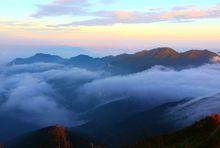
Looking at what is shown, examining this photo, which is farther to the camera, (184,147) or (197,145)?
(184,147)

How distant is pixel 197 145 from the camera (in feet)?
577

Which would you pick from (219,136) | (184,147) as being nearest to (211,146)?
(219,136)

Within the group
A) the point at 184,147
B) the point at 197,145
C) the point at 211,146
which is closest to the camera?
the point at 211,146

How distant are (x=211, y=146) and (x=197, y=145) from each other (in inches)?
560

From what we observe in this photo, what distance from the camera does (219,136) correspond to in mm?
162625

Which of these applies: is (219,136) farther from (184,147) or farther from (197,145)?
(184,147)

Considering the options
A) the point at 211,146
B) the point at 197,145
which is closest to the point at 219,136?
the point at 211,146

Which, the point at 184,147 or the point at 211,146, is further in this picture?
the point at 184,147

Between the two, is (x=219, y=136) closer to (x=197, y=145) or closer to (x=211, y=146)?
(x=211, y=146)

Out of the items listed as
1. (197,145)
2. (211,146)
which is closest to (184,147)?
(197,145)

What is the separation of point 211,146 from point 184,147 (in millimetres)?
28159

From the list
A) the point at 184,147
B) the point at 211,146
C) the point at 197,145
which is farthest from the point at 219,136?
the point at 184,147

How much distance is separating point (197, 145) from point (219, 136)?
48.8ft

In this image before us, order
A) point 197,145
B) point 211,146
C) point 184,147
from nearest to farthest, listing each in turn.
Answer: point 211,146 → point 197,145 → point 184,147
